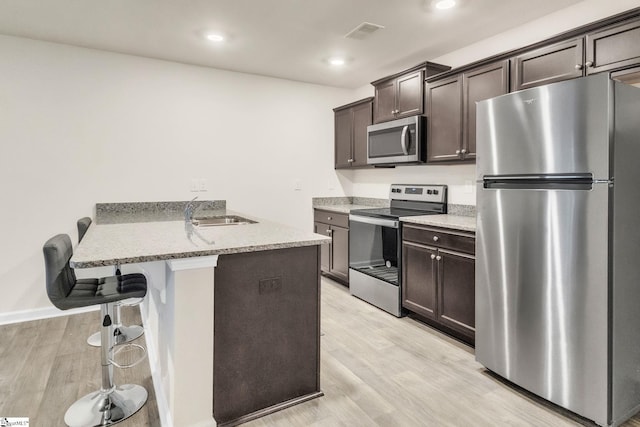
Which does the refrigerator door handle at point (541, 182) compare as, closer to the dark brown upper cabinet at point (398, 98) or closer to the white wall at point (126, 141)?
the dark brown upper cabinet at point (398, 98)

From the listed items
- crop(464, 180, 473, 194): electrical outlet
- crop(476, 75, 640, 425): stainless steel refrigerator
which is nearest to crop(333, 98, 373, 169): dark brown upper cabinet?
crop(464, 180, 473, 194): electrical outlet

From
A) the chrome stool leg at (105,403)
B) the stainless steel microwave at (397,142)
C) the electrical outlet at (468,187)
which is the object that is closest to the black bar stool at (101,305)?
the chrome stool leg at (105,403)

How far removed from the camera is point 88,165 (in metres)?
3.51

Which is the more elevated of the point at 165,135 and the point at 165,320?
the point at 165,135

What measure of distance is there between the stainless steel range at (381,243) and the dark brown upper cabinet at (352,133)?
0.67 m

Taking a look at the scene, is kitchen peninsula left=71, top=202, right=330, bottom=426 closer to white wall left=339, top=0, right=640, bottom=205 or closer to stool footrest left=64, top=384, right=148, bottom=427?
stool footrest left=64, top=384, right=148, bottom=427

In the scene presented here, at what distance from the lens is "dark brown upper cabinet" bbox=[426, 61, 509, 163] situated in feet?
9.15

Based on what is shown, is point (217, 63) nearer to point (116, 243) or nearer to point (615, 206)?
point (116, 243)

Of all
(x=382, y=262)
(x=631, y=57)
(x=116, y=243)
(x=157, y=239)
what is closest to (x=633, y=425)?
(x=631, y=57)

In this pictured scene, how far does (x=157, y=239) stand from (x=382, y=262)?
7.99 feet

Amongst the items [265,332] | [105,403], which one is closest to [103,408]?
[105,403]

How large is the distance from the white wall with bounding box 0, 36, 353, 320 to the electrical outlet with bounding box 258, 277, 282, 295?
7.78 feet

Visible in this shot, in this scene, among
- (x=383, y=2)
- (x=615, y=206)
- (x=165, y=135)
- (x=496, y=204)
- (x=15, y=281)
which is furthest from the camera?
(x=165, y=135)

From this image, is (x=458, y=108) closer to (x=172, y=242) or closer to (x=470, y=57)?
(x=470, y=57)
